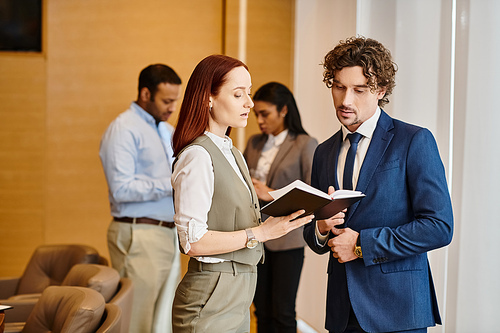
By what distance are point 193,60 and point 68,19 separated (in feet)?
4.59

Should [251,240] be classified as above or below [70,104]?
below

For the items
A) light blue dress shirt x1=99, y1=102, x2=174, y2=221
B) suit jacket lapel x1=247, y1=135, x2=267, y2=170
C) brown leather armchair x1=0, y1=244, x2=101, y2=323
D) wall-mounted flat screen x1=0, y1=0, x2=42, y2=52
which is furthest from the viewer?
wall-mounted flat screen x1=0, y1=0, x2=42, y2=52

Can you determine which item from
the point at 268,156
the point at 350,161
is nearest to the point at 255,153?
the point at 268,156

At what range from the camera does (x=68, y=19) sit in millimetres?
6562

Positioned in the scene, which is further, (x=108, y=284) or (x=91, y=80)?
(x=91, y=80)

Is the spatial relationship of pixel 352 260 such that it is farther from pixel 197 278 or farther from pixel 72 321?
pixel 72 321

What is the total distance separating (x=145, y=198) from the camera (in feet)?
13.8

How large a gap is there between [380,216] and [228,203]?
569mm

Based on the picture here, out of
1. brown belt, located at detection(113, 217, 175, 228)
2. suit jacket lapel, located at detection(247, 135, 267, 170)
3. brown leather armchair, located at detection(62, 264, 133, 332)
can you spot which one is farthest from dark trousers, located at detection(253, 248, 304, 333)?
brown leather armchair, located at detection(62, 264, 133, 332)

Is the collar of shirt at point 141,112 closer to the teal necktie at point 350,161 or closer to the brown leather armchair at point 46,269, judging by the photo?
the brown leather armchair at point 46,269

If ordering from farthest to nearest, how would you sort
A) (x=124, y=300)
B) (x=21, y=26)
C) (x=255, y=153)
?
(x=21, y=26) → (x=255, y=153) → (x=124, y=300)

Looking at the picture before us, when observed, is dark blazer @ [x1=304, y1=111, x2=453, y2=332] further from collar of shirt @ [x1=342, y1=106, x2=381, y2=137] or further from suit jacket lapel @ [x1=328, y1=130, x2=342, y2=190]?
suit jacket lapel @ [x1=328, y1=130, x2=342, y2=190]

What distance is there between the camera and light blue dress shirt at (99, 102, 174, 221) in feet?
13.8

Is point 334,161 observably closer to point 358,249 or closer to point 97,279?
point 358,249
